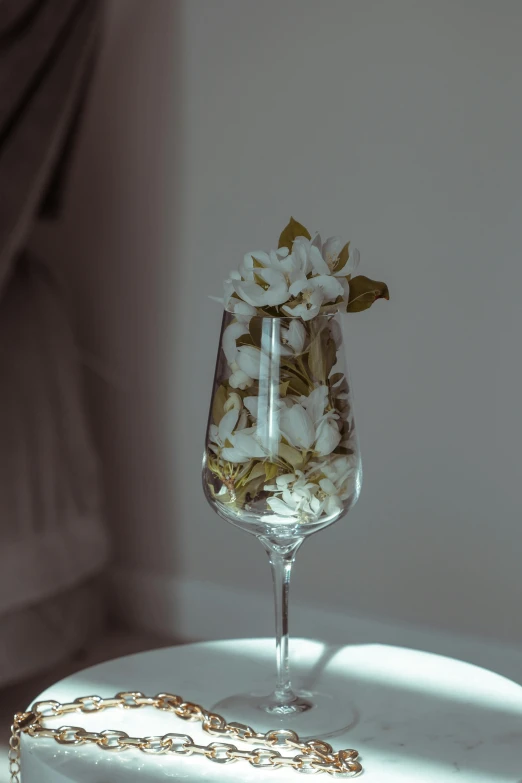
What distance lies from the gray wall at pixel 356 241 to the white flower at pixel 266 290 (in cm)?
91

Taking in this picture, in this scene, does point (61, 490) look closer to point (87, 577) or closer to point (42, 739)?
point (87, 577)

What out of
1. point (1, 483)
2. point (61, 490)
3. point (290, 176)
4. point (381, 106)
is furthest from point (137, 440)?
point (381, 106)

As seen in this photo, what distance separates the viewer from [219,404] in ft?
2.12

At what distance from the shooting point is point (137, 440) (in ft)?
6.25

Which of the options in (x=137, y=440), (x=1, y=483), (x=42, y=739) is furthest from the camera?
(x=137, y=440)

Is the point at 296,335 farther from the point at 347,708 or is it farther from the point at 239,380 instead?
the point at 347,708

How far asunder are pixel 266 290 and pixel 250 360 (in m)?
0.06

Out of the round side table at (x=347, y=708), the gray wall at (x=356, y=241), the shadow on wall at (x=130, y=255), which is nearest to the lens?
the round side table at (x=347, y=708)

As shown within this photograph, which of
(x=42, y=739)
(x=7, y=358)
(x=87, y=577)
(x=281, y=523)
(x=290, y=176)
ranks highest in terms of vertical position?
(x=290, y=176)

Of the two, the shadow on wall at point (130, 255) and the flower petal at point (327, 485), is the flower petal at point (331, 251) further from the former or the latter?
the shadow on wall at point (130, 255)

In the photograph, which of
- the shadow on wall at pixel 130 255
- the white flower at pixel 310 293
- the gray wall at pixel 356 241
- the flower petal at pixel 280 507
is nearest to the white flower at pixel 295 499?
the flower petal at pixel 280 507

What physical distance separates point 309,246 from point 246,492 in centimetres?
19

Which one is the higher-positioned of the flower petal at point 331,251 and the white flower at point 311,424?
the flower petal at point 331,251

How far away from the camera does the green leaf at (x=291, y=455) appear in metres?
0.61
